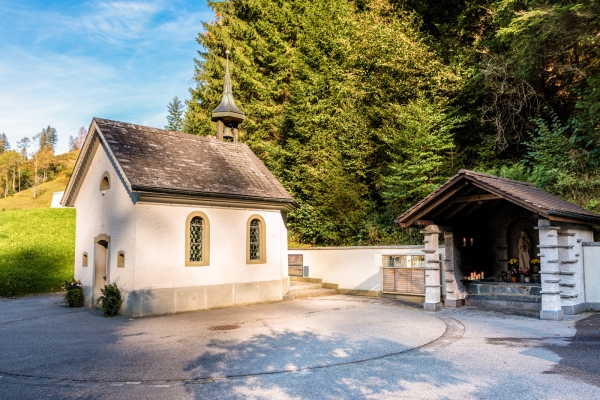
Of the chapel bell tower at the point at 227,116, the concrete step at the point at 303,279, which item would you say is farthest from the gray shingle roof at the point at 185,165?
the concrete step at the point at 303,279

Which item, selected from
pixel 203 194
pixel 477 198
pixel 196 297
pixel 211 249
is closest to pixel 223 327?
pixel 196 297

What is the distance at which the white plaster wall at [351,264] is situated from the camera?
16842mm

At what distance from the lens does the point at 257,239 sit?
17172mm

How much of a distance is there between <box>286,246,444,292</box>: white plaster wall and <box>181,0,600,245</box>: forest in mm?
2816

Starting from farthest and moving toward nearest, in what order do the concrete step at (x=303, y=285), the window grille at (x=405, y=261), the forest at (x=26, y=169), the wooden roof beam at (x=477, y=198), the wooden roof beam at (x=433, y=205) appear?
the forest at (x=26, y=169)
the concrete step at (x=303, y=285)
the window grille at (x=405, y=261)
the wooden roof beam at (x=433, y=205)
the wooden roof beam at (x=477, y=198)

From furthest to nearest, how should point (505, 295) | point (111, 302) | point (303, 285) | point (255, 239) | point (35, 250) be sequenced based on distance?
point (35, 250) < point (303, 285) < point (255, 239) < point (111, 302) < point (505, 295)

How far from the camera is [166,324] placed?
12203 mm

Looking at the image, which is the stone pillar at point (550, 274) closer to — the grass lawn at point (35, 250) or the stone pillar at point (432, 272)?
the stone pillar at point (432, 272)

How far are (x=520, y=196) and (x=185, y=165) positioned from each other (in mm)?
10942

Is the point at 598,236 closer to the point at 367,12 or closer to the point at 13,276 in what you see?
the point at 367,12

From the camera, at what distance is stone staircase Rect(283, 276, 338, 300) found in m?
17.5

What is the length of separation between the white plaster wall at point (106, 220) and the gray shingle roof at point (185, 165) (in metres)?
0.80

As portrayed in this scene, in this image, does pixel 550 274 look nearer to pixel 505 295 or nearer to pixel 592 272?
pixel 592 272

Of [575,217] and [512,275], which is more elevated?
[575,217]
